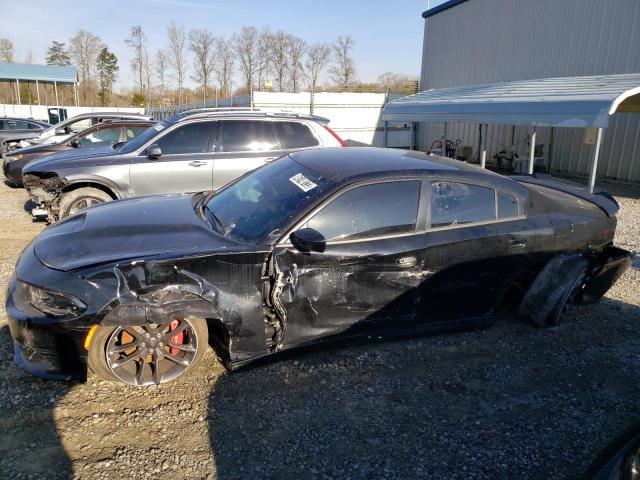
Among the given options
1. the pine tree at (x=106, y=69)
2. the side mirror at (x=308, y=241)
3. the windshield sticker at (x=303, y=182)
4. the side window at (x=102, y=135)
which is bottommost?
the side mirror at (x=308, y=241)

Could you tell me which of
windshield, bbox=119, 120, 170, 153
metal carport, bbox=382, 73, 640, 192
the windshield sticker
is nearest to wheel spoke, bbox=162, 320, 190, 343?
the windshield sticker

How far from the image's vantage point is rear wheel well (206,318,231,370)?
3033 mm

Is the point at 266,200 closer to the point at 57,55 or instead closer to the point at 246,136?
the point at 246,136

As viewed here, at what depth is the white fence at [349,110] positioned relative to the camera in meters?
20.0

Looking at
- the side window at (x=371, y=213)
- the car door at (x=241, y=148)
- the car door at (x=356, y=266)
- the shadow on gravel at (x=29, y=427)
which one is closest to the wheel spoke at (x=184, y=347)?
the car door at (x=356, y=266)

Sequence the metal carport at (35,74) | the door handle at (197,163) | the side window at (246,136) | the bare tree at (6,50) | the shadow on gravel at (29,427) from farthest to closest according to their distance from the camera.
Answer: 1. the bare tree at (6,50)
2. the metal carport at (35,74)
3. the side window at (246,136)
4. the door handle at (197,163)
5. the shadow on gravel at (29,427)

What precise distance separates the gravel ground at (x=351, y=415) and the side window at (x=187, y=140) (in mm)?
3410

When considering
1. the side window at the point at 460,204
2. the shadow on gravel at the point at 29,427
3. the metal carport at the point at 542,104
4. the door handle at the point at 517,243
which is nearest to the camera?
the shadow on gravel at the point at 29,427

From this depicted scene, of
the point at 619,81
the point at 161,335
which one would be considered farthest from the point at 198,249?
the point at 619,81

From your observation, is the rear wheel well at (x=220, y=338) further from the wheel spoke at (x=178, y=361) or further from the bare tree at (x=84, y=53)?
the bare tree at (x=84, y=53)

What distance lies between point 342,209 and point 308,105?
18.3 m

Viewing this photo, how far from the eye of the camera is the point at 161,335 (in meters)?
2.99

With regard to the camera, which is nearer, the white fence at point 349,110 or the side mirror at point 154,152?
the side mirror at point 154,152

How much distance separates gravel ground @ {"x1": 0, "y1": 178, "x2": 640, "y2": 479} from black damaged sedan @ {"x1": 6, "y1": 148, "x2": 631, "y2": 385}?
0.25 metres
